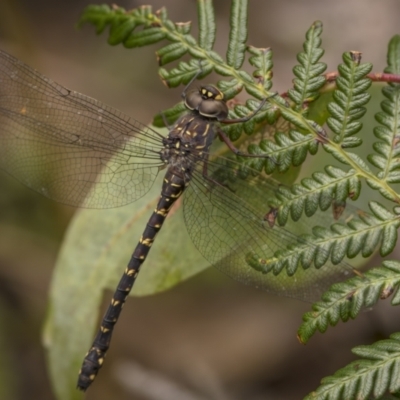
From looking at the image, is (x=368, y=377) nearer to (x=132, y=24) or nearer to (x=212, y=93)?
(x=212, y=93)

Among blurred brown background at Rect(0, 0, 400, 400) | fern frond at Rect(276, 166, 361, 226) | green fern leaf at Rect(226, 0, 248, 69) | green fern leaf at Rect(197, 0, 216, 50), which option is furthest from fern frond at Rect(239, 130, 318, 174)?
blurred brown background at Rect(0, 0, 400, 400)

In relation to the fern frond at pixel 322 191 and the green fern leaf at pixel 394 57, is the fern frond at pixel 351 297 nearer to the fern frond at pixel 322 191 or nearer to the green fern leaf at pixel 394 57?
the fern frond at pixel 322 191

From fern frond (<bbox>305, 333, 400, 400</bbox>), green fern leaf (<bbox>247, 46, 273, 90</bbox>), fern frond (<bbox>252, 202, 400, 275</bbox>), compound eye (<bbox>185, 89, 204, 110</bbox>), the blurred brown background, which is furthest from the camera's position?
the blurred brown background

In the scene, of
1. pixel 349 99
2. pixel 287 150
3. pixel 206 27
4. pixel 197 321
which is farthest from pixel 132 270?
pixel 197 321

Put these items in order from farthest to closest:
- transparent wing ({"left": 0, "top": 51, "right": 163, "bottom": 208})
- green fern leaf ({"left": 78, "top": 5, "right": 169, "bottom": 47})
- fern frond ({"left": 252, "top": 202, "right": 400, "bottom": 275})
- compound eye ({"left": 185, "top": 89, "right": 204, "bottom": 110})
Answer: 1. transparent wing ({"left": 0, "top": 51, "right": 163, "bottom": 208})
2. compound eye ({"left": 185, "top": 89, "right": 204, "bottom": 110})
3. green fern leaf ({"left": 78, "top": 5, "right": 169, "bottom": 47})
4. fern frond ({"left": 252, "top": 202, "right": 400, "bottom": 275})

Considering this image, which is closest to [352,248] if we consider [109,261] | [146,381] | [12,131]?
[109,261]

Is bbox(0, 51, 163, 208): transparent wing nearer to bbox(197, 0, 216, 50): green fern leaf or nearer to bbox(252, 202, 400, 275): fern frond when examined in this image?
bbox(197, 0, 216, 50): green fern leaf

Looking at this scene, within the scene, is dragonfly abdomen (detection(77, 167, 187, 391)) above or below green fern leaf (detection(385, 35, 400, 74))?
below

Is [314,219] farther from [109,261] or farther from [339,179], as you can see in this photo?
[109,261]
